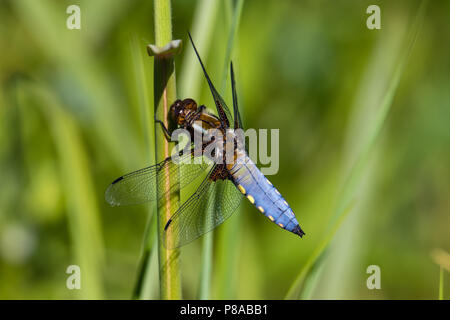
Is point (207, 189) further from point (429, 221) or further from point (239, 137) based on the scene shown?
point (429, 221)

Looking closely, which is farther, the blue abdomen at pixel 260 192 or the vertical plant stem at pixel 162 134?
the blue abdomen at pixel 260 192

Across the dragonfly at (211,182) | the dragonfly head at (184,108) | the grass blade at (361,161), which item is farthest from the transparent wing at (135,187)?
the grass blade at (361,161)

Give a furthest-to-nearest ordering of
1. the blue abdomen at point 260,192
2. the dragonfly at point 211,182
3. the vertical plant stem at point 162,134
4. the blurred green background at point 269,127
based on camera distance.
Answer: the blurred green background at point 269,127 → the blue abdomen at point 260,192 → the dragonfly at point 211,182 → the vertical plant stem at point 162,134

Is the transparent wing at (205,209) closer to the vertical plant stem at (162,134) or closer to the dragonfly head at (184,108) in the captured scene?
the vertical plant stem at (162,134)

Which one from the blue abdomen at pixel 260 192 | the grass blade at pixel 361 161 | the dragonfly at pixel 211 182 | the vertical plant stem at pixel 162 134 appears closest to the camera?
the vertical plant stem at pixel 162 134

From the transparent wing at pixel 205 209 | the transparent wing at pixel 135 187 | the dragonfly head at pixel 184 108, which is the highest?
the dragonfly head at pixel 184 108

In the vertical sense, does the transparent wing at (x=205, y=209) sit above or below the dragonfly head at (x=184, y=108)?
below

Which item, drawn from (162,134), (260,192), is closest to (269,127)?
(260,192)
